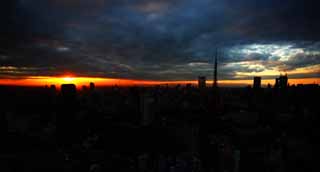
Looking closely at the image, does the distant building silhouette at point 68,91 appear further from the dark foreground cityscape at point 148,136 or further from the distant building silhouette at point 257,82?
the distant building silhouette at point 257,82

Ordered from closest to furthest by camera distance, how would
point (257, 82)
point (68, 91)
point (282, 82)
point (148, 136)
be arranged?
point (148, 136), point (68, 91), point (282, 82), point (257, 82)

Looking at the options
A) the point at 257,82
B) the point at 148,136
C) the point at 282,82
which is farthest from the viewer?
the point at 257,82

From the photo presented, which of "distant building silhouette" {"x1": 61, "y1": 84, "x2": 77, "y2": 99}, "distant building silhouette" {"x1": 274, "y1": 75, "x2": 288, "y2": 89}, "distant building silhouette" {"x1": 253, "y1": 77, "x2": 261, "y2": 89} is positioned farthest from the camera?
"distant building silhouette" {"x1": 253, "y1": 77, "x2": 261, "y2": 89}

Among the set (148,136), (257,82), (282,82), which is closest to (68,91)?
(148,136)

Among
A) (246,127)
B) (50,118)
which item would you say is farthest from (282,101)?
Answer: (50,118)

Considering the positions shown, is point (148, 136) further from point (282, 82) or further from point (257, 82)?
point (257, 82)

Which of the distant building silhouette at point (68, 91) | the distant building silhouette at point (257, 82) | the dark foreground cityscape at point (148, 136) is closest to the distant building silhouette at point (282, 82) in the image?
the distant building silhouette at point (257, 82)

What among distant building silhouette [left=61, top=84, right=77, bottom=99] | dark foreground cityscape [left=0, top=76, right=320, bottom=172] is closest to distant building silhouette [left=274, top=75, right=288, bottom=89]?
dark foreground cityscape [left=0, top=76, right=320, bottom=172]

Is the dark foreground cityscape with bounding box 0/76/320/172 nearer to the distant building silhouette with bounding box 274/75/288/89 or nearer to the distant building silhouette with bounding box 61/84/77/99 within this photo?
the distant building silhouette with bounding box 61/84/77/99

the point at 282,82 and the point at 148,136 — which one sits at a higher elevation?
the point at 282,82
